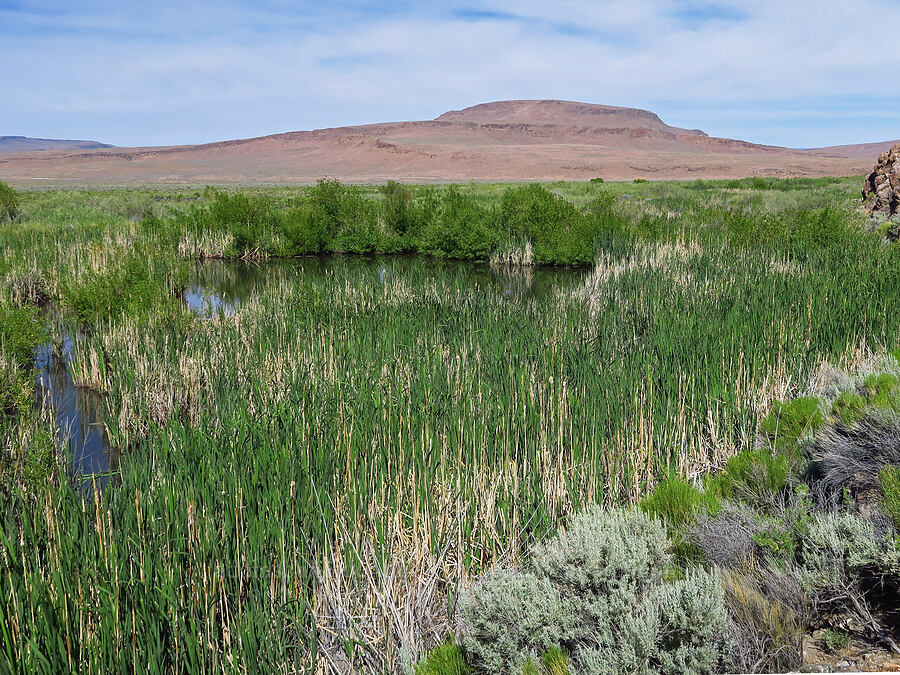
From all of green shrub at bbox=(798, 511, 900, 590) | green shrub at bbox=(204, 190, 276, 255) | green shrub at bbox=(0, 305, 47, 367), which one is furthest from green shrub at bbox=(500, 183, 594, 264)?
green shrub at bbox=(798, 511, 900, 590)

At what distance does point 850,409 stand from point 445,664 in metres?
2.62

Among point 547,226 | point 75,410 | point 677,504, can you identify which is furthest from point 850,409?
point 547,226

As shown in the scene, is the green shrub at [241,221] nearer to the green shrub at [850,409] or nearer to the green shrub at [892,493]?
the green shrub at [850,409]

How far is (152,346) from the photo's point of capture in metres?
7.86

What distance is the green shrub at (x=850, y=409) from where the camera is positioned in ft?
11.5

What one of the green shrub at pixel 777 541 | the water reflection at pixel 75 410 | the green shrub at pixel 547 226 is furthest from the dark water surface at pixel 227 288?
the green shrub at pixel 777 541

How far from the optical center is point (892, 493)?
2.63 meters

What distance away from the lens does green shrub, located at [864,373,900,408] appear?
11.2 ft

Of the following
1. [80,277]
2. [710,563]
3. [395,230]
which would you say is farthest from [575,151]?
[710,563]

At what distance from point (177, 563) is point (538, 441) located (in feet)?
8.24

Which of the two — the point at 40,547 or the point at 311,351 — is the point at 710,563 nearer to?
the point at 40,547

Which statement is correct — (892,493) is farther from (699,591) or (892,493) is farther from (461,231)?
(461,231)

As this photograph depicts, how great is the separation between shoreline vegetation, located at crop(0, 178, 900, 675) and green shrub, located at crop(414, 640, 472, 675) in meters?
0.01

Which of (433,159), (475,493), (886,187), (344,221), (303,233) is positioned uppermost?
(433,159)
